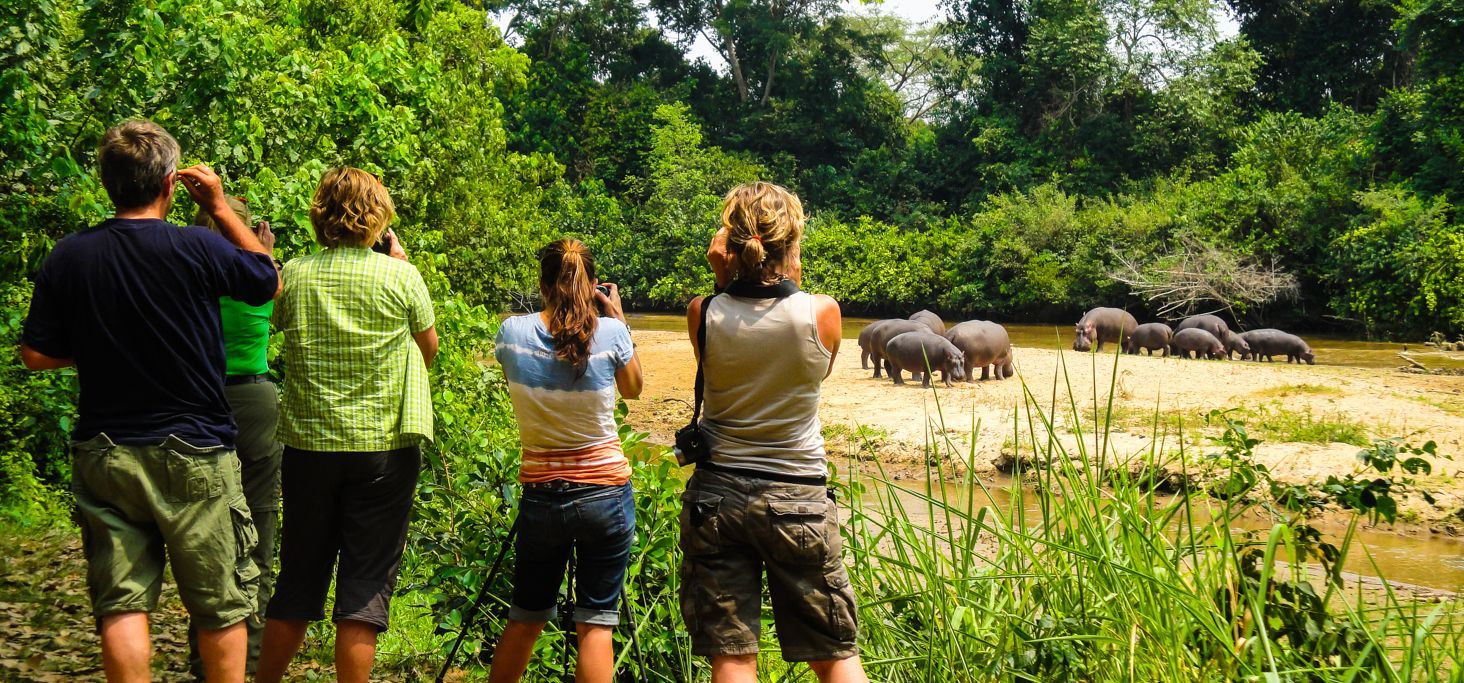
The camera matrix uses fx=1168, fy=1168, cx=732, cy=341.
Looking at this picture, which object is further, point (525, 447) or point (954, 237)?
point (954, 237)

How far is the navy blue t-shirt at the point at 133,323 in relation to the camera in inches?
118

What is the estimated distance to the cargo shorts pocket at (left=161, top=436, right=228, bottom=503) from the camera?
300 cm

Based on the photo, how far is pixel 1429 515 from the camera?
9570 mm

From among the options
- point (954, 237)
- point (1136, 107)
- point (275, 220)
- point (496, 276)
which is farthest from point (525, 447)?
point (1136, 107)

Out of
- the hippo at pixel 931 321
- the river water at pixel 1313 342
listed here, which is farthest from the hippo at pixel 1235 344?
the hippo at pixel 931 321

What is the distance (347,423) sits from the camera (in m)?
3.26

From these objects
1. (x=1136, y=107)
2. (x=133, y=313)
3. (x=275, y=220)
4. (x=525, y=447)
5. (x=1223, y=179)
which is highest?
(x=1136, y=107)

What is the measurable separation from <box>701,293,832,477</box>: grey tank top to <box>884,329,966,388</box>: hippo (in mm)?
13893

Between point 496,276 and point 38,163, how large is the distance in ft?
35.4

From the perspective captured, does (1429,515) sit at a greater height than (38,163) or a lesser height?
lesser

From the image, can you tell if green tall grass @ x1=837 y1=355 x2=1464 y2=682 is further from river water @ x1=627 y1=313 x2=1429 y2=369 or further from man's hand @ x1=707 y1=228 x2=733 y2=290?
river water @ x1=627 y1=313 x2=1429 y2=369

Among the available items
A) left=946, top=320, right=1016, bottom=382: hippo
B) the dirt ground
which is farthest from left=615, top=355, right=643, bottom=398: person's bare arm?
left=946, top=320, right=1016, bottom=382: hippo

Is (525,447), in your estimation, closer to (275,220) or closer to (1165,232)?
(275,220)

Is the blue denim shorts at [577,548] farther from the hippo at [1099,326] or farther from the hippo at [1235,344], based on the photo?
the hippo at [1235,344]
